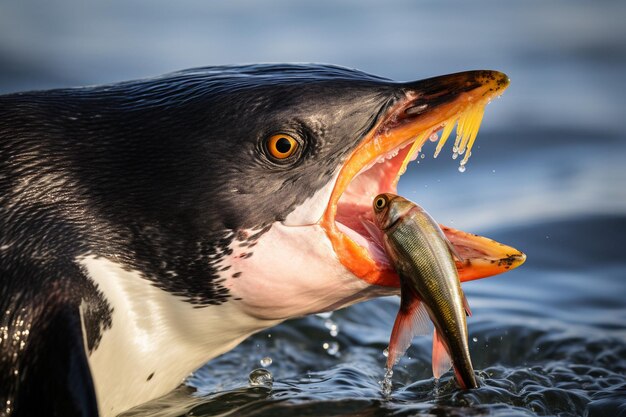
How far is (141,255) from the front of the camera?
4.56m

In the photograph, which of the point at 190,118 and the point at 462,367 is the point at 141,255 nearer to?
the point at 190,118

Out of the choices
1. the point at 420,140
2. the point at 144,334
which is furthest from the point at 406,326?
the point at 144,334

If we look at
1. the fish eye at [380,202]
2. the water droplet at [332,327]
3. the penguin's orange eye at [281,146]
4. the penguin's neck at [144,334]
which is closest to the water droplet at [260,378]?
the penguin's neck at [144,334]

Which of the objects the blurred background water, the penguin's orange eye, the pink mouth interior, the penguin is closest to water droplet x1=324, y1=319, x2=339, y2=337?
the blurred background water

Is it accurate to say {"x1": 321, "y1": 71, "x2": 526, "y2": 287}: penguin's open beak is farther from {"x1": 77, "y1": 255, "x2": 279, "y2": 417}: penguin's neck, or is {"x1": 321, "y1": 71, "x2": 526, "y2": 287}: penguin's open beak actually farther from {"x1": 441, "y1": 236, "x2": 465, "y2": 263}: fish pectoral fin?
{"x1": 77, "y1": 255, "x2": 279, "y2": 417}: penguin's neck

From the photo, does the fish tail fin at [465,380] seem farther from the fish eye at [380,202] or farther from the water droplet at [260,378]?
the water droplet at [260,378]

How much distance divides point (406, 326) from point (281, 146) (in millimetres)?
886

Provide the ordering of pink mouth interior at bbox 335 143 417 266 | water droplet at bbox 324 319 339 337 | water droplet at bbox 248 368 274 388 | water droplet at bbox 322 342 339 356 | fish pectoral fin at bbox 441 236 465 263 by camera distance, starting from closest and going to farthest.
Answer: fish pectoral fin at bbox 441 236 465 263 < pink mouth interior at bbox 335 143 417 266 < water droplet at bbox 248 368 274 388 < water droplet at bbox 322 342 339 356 < water droplet at bbox 324 319 339 337

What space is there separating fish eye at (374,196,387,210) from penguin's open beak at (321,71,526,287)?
0.13 m

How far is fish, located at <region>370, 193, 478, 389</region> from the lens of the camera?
454 centimetres

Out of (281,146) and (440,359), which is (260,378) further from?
(281,146)

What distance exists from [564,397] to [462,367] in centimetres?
93

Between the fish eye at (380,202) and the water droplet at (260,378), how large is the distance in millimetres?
1311

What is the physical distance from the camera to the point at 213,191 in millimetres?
4504
